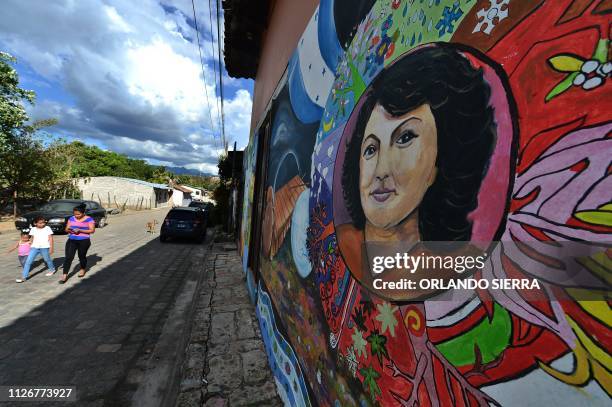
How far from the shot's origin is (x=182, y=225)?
45.3 ft

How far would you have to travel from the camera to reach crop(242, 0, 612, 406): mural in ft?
2.40

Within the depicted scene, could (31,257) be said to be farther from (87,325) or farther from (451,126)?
(451,126)

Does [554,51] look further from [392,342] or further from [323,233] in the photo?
[323,233]

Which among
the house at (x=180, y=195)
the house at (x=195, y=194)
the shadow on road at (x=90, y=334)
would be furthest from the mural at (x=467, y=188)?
the house at (x=195, y=194)

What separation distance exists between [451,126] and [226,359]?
3718 mm

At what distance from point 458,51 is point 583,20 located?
388mm

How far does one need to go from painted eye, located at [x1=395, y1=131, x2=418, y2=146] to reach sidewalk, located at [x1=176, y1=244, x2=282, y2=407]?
112 inches

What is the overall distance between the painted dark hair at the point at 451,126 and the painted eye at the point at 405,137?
10 cm

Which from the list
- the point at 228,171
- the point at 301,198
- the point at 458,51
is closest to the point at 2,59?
the point at 228,171

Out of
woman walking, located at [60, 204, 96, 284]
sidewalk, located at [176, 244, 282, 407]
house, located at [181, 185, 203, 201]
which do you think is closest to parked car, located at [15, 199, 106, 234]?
woman walking, located at [60, 204, 96, 284]

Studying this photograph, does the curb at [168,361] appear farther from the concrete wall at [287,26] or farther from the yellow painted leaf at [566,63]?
the concrete wall at [287,26]

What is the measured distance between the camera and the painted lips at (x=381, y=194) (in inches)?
55.4

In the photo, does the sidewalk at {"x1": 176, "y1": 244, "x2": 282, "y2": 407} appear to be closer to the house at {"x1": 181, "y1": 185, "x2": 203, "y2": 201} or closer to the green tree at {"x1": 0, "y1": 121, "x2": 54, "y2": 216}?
the green tree at {"x1": 0, "y1": 121, "x2": 54, "y2": 216}

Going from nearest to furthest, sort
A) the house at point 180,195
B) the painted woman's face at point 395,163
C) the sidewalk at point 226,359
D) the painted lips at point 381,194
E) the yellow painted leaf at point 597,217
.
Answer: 1. the yellow painted leaf at point 597,217
2. the painted woman's face at point 395,163
3. the painted lips at point 381,194
4. the sidewalk at point 226,359
5. the house at point 180,195
